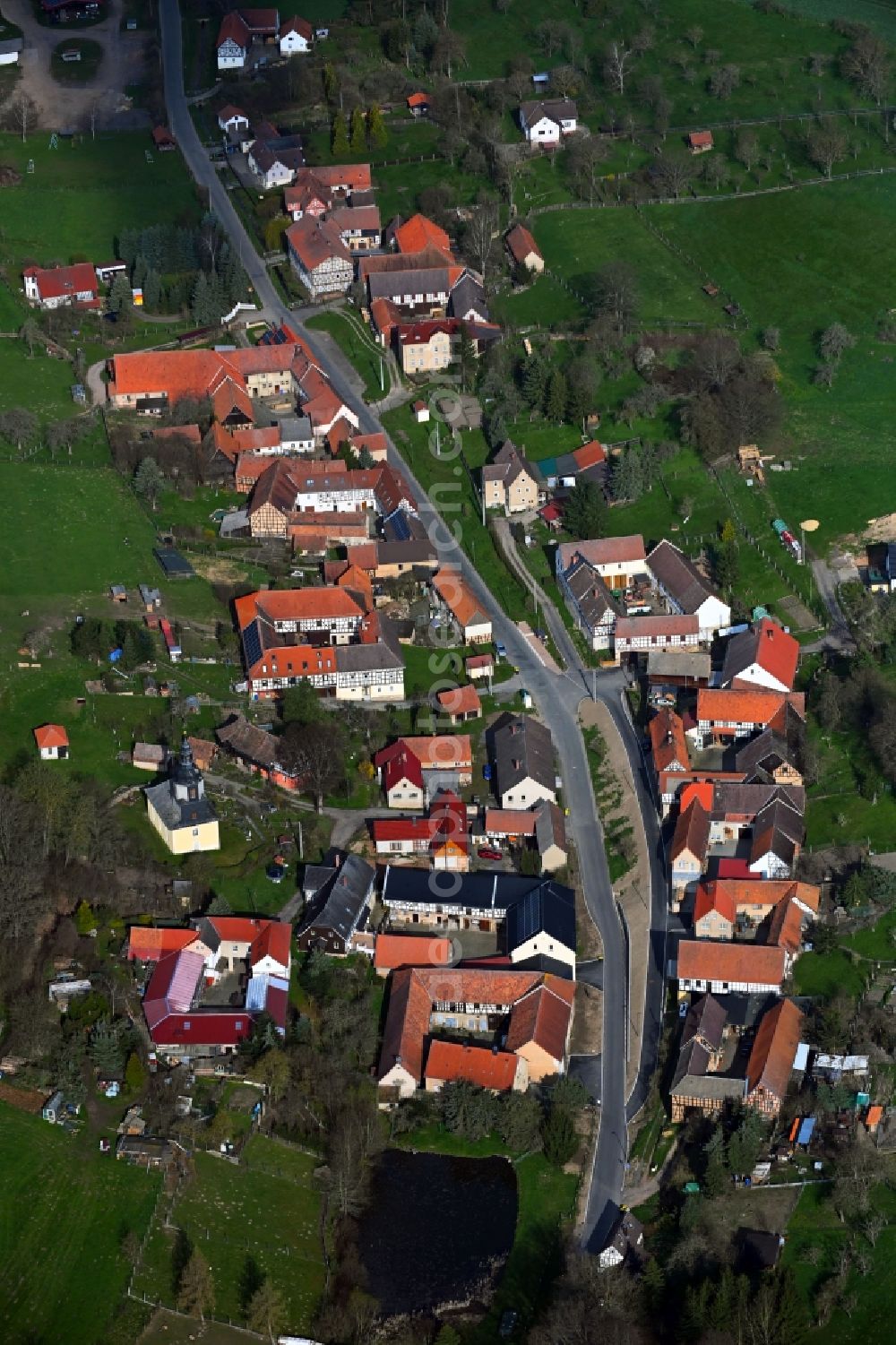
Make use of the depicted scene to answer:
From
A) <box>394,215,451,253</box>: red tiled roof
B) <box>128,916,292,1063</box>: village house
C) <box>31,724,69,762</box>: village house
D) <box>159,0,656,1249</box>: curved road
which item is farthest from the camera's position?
<box>394,215,451,253</box>: red tiled roof

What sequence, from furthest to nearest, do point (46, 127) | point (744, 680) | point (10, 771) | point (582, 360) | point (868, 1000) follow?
point (46, 127) < point (582, 360) < point (744, 680) < point (10, 771) < point (868, 1000)

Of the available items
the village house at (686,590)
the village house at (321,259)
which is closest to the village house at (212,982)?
the village house at (686,590)

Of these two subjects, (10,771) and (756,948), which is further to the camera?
(10,771)

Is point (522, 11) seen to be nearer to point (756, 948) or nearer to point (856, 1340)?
point (756, 948)

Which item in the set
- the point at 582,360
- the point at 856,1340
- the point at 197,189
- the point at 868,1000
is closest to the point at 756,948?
the point at 868,1000

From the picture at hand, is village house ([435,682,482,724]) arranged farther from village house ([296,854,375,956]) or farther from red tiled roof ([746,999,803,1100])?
red tiled roof ([746,999,803,1100])

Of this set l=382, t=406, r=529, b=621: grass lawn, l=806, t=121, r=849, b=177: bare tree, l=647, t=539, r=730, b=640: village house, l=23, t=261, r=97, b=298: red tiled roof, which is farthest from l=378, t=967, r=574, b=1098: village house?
l=806, t=121, r=849, b=177: bare tree

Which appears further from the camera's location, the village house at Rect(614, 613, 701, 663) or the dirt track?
the dirt track
